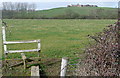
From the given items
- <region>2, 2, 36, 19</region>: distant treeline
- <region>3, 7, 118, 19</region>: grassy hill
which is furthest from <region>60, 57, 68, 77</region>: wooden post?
<region>3, 7, 118, 19</region>: grassy hill

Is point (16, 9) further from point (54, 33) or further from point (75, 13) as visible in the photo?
point (54, 33)

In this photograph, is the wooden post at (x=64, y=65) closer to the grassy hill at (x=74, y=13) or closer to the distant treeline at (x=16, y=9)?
the distant treeline at (x=16, y=9)

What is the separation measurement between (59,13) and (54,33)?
2.17 meters

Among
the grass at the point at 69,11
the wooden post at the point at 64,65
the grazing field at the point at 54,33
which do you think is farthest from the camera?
the grazing field at the point at 54,33

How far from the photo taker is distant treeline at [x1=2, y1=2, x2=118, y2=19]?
12.4 ft

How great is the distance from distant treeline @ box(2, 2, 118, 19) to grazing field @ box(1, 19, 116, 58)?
0.76ft

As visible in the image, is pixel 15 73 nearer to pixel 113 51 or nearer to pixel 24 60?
pixel 24 60

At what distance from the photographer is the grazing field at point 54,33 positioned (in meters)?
4.81

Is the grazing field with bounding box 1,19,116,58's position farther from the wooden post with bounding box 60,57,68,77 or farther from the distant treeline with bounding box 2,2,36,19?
the wooden post with bounding box 60,57,68,77

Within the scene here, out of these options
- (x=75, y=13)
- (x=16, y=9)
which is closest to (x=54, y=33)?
(x=75, y=13)

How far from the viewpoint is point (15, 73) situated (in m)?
3.09

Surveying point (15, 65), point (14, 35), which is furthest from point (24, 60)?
point (14, 35)

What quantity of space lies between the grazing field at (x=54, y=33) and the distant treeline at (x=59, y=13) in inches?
9.1

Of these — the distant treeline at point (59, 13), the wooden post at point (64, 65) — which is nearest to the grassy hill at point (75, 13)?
the distant treeline at point (59, 13)
